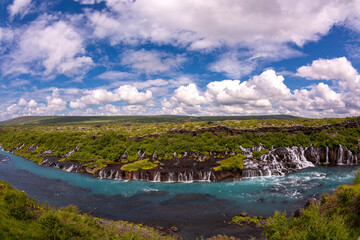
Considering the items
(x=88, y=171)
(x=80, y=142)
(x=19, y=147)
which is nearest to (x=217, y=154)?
(x=88, y=171)

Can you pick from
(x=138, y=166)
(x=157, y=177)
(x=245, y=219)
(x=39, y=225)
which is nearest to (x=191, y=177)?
(x=157, y=177)

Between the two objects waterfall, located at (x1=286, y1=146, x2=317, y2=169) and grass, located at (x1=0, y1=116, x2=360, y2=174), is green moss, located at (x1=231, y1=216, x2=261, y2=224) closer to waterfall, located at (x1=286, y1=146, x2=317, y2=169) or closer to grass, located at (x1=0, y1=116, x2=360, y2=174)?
grass, located at (x1=0, y1=116, x2=360, y2=174)

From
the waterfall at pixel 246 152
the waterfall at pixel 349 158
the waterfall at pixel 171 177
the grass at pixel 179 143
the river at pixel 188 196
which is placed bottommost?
the river at pixel 188 196

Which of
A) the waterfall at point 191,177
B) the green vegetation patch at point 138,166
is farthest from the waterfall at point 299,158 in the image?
the green vegetation patch at point 138,166

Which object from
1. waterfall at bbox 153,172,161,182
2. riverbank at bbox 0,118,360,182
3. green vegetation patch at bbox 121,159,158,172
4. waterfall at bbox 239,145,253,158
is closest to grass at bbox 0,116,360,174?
riverbank at bbox 0,118,360,182

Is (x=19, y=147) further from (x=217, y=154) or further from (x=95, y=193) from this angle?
(x=217, y=154)

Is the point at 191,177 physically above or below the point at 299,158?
below

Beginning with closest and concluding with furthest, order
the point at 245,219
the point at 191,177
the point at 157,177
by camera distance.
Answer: the point at 245,219 < the point at 191,177 < the point at 157,177

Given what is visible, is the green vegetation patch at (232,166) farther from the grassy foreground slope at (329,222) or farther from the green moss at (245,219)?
the grassy foreground slope at (329,222)

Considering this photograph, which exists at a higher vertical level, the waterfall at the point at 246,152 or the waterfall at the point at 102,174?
the waterfall at the point at 246,152

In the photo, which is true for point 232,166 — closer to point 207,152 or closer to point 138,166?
point 207,152
